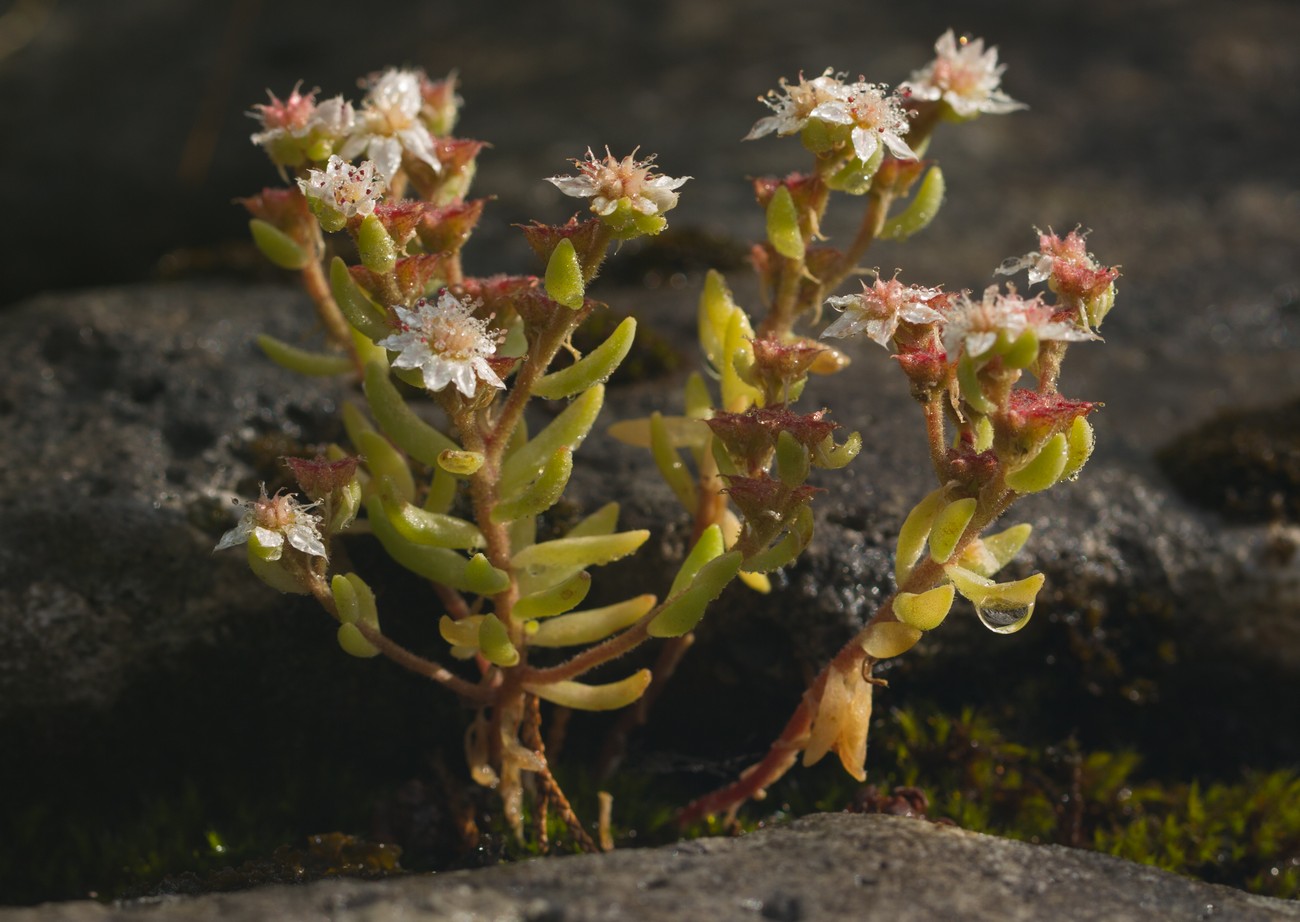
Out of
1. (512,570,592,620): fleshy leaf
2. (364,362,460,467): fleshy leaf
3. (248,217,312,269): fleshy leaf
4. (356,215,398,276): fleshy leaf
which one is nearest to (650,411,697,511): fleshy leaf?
(512,570,592,620): fleshy leaf

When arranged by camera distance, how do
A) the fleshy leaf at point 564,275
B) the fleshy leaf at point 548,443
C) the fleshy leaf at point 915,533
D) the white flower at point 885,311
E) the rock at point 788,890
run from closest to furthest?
the rock at point 788,890 < the fleshy leaf at point 564,275 < the white flower at point 885,311 < the fleshy leaf at point 915,533 < the fleshy leaf at point 548,443

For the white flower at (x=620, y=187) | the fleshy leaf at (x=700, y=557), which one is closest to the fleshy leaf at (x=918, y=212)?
the white flower at (x=620, y=187)

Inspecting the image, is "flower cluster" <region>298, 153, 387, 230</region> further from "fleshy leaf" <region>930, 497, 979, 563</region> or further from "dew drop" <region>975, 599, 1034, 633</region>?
"dew drop" <region>975, 599, 1034, 633</region>

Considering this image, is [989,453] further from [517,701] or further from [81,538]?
[81,538]

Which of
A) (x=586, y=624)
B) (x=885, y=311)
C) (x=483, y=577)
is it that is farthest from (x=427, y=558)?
(x=885, y=311)

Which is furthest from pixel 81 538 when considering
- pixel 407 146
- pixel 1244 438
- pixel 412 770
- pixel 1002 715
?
pixel 1244 438

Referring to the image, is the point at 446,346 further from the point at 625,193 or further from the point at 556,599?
the point at 556,599

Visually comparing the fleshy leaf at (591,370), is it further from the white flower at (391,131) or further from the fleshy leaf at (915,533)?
the fleshy leaf at (915,533)
